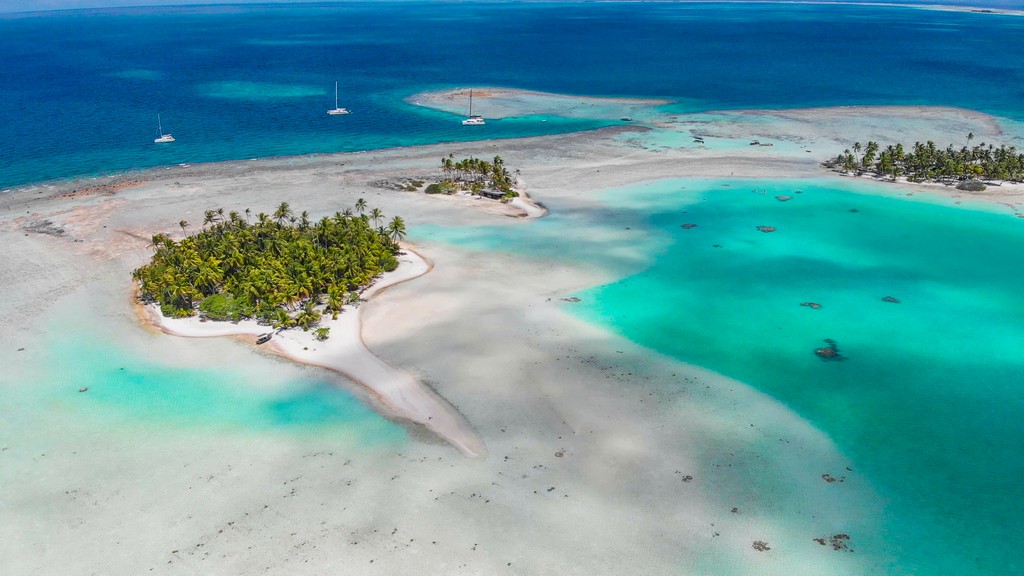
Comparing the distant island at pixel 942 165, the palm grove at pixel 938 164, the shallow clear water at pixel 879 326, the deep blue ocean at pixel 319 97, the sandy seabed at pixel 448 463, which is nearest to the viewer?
the sandy seabed at pixel 448 463

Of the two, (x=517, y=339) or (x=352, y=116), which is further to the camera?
(x=352, y=116)

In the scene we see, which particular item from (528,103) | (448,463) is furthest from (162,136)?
(448,463)

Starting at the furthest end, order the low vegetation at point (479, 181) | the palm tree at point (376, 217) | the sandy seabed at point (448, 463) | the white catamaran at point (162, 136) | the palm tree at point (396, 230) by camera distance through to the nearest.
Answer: the white catamaran at point (162, 136) < the low vegetation at point (479, 181) < the palm tree at point (376, 217) < the palm tree at point (396, 230) < the sandy seabed at point (448, 463)

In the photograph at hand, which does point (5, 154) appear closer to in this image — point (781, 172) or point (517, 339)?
point (517, 339)

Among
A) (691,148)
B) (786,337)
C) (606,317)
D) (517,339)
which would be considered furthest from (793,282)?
(691,148)

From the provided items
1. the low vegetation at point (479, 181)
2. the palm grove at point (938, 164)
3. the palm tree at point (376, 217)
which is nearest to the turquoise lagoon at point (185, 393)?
the palm tree at point (376, 217)

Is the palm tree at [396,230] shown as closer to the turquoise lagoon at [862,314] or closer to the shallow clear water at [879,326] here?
the turquoise lagoon at [862,314]

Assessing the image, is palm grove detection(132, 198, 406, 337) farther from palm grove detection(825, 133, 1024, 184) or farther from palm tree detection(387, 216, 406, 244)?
palm grove detection(825, 133, 1024, 184)
